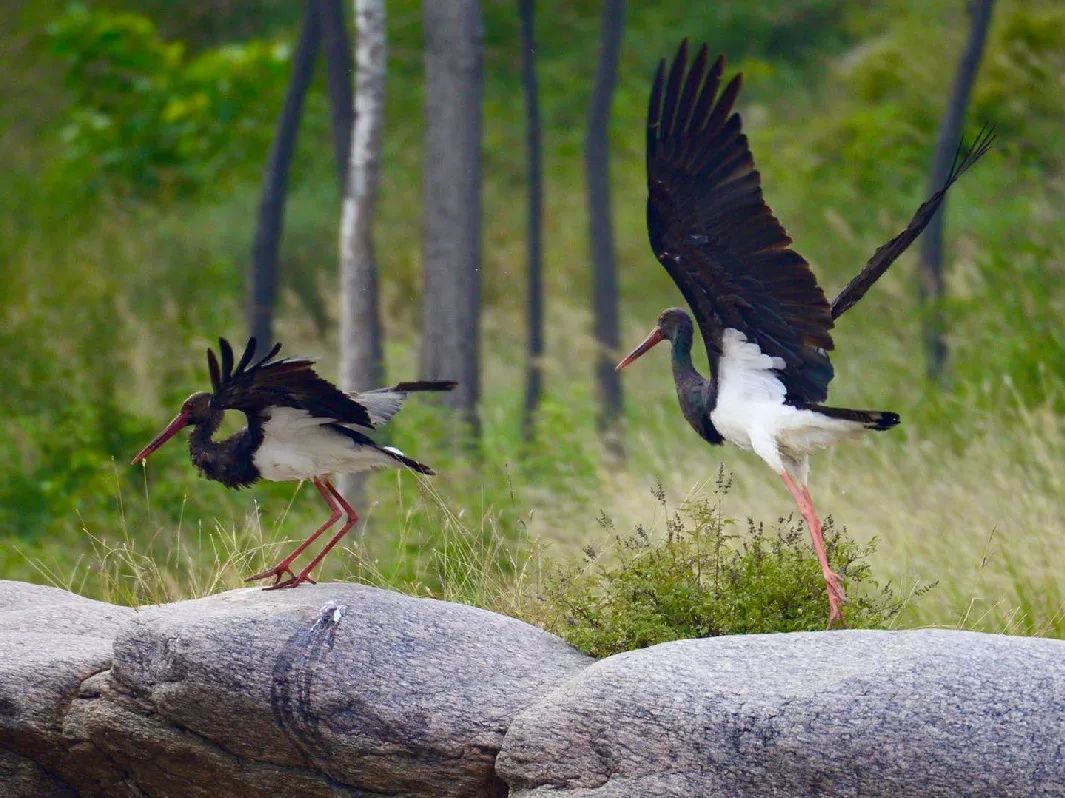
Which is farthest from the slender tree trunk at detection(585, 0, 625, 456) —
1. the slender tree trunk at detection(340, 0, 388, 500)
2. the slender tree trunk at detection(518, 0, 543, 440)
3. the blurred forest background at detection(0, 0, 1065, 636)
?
the slender tree trunk at detection(340, 0, 388, 500)

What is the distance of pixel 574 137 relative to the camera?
19.6 metres

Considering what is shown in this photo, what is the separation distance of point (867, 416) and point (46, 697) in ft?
9.84

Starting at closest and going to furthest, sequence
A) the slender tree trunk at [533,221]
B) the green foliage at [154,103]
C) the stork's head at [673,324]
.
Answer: the stork's head at [673,324] → the slender tree trunk at [533,221] → the green foliage at [154,103]

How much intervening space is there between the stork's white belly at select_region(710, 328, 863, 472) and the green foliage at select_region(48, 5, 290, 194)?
12.7m

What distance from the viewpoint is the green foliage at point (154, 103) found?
60.6ft

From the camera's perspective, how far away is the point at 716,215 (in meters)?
5.57

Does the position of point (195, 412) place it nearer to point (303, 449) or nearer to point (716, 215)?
point (303, 449)

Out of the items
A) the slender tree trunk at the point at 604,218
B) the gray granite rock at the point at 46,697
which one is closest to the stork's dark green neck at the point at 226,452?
the gray granite rock at the point at 46,697

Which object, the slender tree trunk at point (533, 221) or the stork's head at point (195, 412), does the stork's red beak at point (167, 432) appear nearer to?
the stork's head at point (195, 412)

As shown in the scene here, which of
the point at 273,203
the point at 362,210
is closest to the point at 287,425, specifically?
the point at 362,210

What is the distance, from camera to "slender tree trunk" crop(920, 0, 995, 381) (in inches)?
454

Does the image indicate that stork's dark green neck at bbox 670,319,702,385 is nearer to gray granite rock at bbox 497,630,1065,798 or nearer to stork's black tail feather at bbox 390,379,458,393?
stork's black tail feather at bbox 390,379,458,393

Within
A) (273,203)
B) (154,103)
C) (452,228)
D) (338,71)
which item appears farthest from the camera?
(154,103)

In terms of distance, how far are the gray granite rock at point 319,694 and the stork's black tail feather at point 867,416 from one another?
4.01 feet
